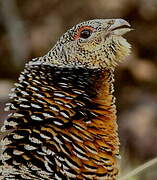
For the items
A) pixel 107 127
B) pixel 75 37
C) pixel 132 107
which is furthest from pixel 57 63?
pixel 132 107

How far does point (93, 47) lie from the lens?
12.1 ft

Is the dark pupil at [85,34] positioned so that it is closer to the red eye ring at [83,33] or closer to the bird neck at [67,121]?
the red eye ring at [83,33]

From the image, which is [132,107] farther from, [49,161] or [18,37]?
[49,161]

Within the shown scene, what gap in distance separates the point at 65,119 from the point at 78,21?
7481 mm

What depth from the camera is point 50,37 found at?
427 inches

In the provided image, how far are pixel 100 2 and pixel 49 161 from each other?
7.79m

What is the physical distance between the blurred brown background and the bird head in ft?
19.6

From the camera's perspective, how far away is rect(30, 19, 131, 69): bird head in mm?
3627

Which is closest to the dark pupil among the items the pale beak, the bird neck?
the pale beak

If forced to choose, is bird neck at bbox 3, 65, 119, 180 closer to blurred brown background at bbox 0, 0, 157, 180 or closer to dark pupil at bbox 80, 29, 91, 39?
dark pupil at bbox 80, 29, 91, 39

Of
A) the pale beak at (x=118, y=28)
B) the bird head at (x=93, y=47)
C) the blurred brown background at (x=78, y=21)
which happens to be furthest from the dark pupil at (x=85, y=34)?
the blurred brown background at (x=78, y=21)

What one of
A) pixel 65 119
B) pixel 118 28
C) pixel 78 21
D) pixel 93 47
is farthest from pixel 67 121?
pixel 78 21

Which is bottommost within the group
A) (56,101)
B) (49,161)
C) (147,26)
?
(49,161)

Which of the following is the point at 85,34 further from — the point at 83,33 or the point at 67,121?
the point at 67,121
